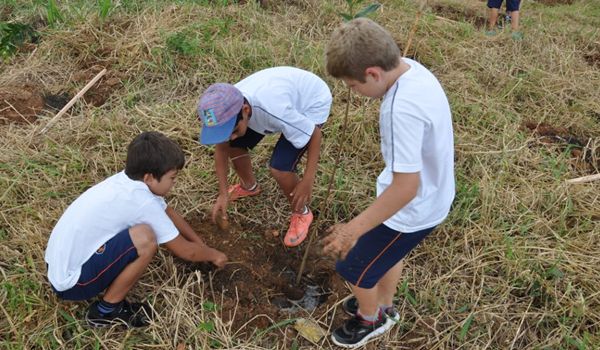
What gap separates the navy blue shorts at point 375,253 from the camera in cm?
165

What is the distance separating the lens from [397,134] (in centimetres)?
132

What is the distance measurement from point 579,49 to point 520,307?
11.5 feet

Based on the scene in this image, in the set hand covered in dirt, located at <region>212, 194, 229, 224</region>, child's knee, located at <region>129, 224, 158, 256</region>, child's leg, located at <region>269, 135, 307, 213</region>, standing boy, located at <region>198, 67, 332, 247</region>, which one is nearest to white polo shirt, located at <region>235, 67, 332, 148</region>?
standing boy, located at <region>198, 67, 332, 247</region>

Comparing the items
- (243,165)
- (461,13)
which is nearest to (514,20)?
(461,13)

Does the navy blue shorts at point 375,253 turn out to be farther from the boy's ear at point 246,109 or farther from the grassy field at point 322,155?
the boy's ear at point 246,109

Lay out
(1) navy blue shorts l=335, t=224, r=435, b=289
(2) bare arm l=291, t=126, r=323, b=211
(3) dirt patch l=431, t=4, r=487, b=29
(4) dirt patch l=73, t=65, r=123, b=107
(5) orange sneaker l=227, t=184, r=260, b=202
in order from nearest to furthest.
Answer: (1) navy blue shorts l=335, t=224, r=435, b=289
(2) bare arm l=291, t=126, r=323, b=211
(5) orange sneaker l=227, t=184, r=260, b=202
(4) dirt patch l=73, t=65, r=123, b=107
(3) dirt patch l=431, t=4, r=487, b=29

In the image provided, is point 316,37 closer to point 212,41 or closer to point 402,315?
point 212,41

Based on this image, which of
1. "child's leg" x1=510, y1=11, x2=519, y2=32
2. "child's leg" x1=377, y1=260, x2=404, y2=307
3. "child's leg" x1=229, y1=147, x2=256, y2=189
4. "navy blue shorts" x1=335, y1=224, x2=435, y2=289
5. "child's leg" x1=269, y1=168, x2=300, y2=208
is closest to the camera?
"navy blue shorts" x1=335, y1=224, x2=435, y2=289

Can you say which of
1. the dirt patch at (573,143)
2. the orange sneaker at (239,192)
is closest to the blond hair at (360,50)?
the orange sneaker at (239,192)

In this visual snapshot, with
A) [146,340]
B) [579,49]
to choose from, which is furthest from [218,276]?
[579,49]

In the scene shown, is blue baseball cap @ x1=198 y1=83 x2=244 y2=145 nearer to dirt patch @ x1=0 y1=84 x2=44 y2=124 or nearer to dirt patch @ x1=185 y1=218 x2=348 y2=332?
dirt patch @ x1=185 y1=218 x2=348 y2=332

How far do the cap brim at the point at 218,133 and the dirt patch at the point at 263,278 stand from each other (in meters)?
0.64

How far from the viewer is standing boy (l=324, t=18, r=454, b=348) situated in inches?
52.3

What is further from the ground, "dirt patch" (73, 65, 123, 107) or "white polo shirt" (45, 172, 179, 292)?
"white polo shirt" (45, 172, 179, 292)
